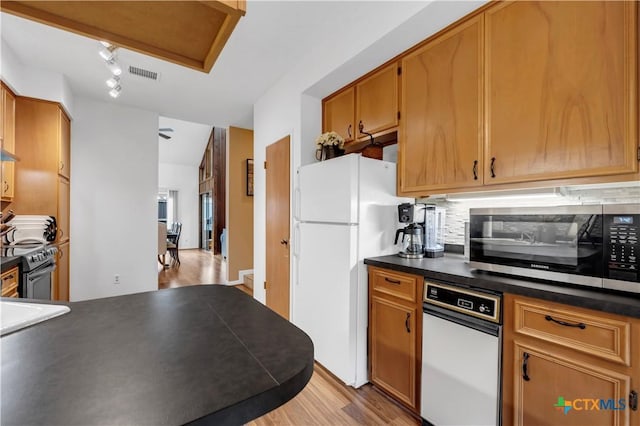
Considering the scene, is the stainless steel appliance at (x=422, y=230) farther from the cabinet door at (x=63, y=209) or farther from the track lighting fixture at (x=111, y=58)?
the cabinet door at (x=63, y=209)

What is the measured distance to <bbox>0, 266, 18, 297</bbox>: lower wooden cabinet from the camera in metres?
1.79

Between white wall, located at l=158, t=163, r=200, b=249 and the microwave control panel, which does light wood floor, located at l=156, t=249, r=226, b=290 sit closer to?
white wall, located at l=158, t=163, r=200, b=249

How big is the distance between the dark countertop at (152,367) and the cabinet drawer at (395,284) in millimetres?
1101

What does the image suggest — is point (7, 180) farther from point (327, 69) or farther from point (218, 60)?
point (327, 69)

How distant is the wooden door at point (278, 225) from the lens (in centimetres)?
294

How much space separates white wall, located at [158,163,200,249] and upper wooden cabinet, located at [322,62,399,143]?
8.76 meters

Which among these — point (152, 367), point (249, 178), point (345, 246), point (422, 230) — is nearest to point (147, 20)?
point (152, 367)

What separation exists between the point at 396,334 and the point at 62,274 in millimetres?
3715

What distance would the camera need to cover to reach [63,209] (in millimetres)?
3213

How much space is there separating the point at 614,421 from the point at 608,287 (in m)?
0.49

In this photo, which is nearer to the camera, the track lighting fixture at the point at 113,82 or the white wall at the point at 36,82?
the white wall at the point at 36,82

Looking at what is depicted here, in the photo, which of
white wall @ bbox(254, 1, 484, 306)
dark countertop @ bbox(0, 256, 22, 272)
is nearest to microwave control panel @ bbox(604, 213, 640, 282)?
white wall @ bbox(254, 1, 484, 306)

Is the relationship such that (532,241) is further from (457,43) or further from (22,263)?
(22,263)

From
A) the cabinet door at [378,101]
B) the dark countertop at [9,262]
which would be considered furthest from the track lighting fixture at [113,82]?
the cabinet door at [378,101]
